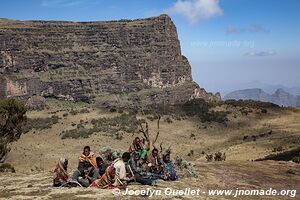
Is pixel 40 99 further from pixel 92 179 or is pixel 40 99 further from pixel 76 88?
pixel 92 179

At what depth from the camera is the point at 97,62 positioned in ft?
430

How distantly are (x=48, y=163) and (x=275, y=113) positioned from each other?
34971 millimetres

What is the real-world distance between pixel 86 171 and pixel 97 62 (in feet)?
383

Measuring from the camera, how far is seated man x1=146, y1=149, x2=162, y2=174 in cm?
1725

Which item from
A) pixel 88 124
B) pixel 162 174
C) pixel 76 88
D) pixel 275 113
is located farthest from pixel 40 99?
pixel 162 174

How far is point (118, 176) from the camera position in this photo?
1544cm

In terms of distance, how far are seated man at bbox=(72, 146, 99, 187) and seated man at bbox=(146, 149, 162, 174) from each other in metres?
2.32

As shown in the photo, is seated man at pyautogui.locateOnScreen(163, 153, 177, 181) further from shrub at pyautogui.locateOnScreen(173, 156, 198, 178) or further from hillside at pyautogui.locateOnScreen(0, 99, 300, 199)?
shrub at pyautogui.locateOnScreen(173, 156, 198, 178)

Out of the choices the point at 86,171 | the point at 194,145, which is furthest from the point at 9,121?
the point at 194,145

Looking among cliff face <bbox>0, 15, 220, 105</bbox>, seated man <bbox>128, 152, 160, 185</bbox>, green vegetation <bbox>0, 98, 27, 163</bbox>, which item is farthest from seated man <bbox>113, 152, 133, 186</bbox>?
cliff face <bbox>0, 15, 220, 105</bbox>

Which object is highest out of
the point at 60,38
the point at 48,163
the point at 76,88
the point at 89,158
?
the point at 60,38

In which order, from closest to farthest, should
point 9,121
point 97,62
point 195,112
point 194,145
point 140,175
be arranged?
point 140,175 → point 9,121 → point 194,145 → point 195,112 → point 97,62

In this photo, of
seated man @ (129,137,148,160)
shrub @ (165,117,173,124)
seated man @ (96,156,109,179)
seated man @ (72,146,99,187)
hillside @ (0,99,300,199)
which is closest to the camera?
seated man @ (72,146,99,187)

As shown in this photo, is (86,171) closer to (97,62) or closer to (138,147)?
(138,147)
